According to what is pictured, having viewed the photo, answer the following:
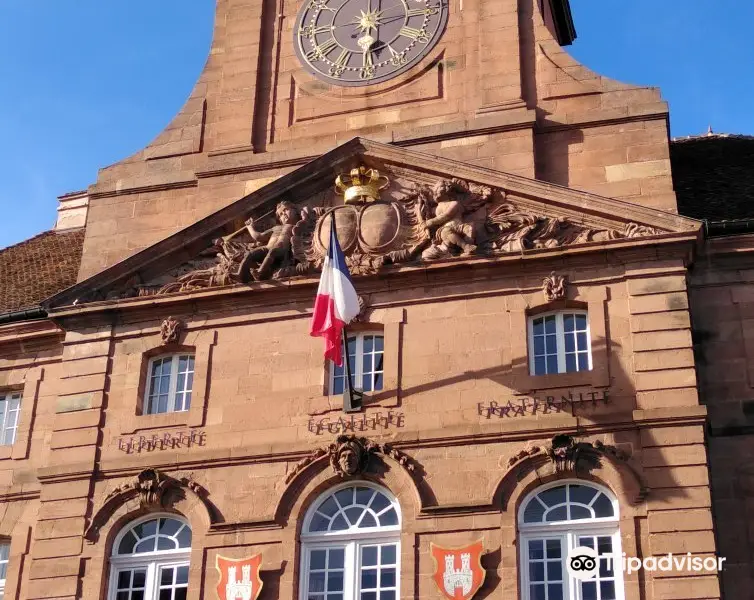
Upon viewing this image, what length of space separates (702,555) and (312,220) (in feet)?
29.7

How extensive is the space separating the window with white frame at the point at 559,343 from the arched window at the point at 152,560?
623cm

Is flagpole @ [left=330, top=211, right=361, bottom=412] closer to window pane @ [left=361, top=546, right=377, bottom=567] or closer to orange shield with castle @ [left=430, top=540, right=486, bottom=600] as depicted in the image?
window pane @ [left=361, top=546, right=377, bottom=567]

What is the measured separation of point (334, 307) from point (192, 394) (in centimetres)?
316

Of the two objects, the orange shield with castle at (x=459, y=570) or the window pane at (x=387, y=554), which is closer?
the orange shield with castle at (x=459, y=570)

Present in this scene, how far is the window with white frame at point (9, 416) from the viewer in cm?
2792

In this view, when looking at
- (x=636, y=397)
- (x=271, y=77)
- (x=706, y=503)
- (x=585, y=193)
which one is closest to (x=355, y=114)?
(x=271, y=77)

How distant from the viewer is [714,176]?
1190 inches

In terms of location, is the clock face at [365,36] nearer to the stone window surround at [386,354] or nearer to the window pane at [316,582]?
the stone window surround at [386,354]

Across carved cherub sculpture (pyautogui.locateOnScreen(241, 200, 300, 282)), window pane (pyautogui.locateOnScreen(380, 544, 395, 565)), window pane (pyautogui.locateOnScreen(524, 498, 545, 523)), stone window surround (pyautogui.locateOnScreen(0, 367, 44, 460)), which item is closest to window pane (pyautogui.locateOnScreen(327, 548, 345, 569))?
window pane (pyautogui.locateOnScreen(380, 544, 395, 565))

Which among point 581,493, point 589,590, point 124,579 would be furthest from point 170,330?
point 589,590

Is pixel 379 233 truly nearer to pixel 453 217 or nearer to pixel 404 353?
pixel 453 217

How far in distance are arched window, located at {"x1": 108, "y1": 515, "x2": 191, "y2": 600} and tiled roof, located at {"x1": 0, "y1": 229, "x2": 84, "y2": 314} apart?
6198mm

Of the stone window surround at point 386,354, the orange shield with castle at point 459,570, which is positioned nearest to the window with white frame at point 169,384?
the stone window surround at point 386,354

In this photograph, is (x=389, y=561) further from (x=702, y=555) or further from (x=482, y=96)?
(x=482, y=96)
